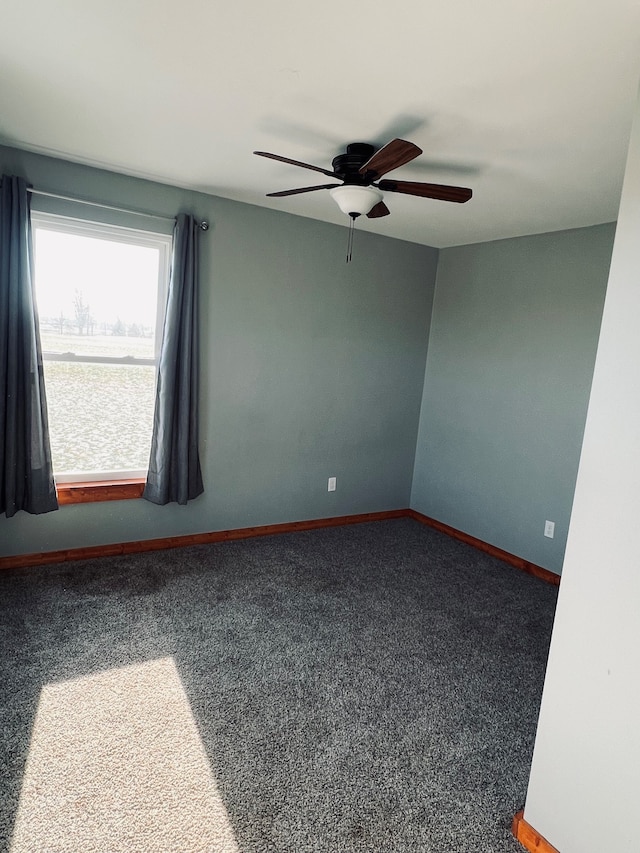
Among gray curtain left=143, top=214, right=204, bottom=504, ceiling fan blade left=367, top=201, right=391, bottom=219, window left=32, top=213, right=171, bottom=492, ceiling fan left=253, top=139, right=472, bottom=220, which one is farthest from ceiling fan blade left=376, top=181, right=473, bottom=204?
window left=32, top=213, right=171, bottom=492

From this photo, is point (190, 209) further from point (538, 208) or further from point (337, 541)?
point (337, 541)

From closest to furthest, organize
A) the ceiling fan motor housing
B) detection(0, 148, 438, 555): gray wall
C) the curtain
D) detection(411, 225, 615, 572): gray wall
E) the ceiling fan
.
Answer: the ceiling fan < the ceiling fan motor housing < the curtain < detection(0, 148, 438, 555): gray wall < detection(411, 225, 615, 572): gray wall

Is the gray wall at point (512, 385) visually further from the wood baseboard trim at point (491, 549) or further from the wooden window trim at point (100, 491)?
the wooden window trim at point (100, 491)

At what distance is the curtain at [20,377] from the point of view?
279cm

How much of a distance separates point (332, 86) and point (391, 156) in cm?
32

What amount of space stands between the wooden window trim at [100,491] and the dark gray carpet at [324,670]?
1.36 ft

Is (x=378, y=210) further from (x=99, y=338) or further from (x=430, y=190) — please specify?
(x=99, y=338)

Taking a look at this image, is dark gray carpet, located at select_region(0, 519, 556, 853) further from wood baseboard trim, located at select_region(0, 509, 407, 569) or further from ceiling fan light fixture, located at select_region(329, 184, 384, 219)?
ceiling fan light fixture, located at select_region(329, 184, 384, 219)

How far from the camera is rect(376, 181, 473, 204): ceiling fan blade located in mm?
2225

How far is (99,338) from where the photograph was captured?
3275 millimetres

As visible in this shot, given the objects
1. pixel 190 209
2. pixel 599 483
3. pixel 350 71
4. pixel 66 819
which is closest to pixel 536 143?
pixel 350 71

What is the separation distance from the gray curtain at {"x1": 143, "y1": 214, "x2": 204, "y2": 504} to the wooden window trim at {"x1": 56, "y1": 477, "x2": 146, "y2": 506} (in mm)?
80

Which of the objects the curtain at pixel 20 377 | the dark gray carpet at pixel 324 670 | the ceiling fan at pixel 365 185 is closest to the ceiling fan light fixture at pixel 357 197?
the ceiling fan at pixel 365 185

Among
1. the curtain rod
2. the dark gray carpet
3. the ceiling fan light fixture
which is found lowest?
the dark gray carpet
